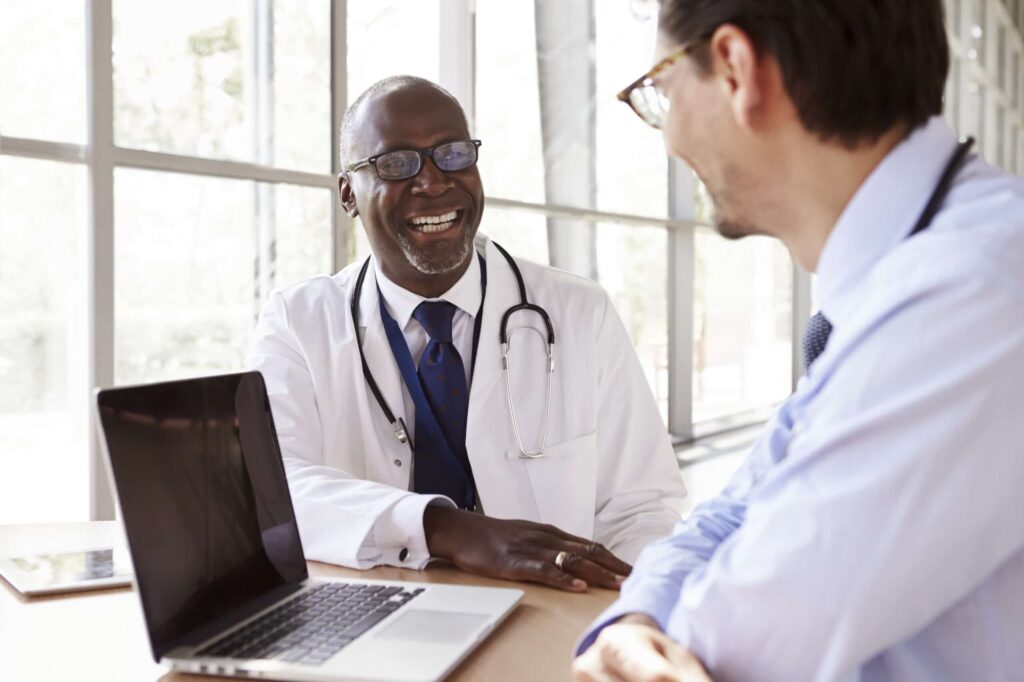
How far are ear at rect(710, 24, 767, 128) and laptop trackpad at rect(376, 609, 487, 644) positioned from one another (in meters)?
0.57

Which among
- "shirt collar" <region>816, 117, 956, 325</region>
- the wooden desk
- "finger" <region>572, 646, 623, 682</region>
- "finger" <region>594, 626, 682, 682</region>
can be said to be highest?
"shirt collar" <region>816, 117, 956, 325</region>

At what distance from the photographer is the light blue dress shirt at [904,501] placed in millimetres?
659

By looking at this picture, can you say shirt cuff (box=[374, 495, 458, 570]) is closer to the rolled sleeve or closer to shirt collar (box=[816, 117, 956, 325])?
the rolled sleeve

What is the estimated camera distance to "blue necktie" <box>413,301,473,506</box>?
176 cm

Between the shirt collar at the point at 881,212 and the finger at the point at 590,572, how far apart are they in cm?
52

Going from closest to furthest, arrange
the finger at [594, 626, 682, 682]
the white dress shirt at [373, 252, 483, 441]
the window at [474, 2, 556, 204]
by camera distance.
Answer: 1. the finger at [594, 626, 682, 682]
2. the white dress shirt at [373, 252, 483, 441]
3. the window at [474, 2, 556, 204]

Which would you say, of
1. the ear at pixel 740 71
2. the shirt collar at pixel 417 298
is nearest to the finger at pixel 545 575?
the ear at pixel 740 71

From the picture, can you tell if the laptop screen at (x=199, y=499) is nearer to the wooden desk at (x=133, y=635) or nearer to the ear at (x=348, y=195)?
the wooden desk at (x=133, y=635)

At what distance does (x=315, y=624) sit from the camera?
1.06m

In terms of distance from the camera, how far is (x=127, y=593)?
1.26 meters

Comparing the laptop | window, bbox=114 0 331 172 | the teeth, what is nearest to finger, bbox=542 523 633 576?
the laptop

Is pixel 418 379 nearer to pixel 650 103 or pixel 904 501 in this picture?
pixel 650 103

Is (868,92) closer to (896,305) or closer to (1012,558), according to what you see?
(896,305)

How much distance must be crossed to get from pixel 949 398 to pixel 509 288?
135 cm
